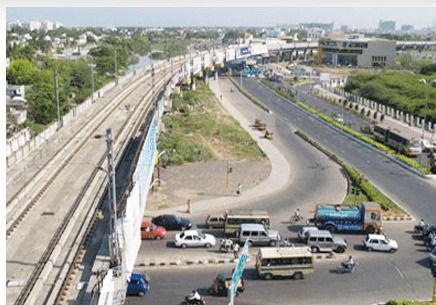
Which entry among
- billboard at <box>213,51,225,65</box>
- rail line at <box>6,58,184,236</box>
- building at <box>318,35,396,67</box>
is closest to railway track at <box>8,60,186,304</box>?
rail line at <box>6,58,184,236</box>

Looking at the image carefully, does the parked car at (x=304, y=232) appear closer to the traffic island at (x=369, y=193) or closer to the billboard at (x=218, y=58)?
the traffic island at (x=369, y=193)

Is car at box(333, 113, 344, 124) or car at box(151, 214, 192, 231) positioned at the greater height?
car at box(333, 113, 344, 124)

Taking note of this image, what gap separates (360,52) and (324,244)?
186 feet

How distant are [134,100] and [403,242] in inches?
861

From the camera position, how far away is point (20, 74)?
40375 millimetres

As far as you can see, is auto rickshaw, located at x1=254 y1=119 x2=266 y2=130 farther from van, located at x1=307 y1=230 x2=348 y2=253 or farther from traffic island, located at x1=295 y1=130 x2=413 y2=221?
van, located at x1=307 y1=230 x2=348 y2=253

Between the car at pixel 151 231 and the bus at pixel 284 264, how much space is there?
2.97m

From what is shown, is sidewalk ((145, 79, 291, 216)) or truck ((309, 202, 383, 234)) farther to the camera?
sidewalk ((145, 79, 291, 216))

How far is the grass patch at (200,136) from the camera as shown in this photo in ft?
72.3

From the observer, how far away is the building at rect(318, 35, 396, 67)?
A: 6544cm

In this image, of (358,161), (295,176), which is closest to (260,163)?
(295,176)

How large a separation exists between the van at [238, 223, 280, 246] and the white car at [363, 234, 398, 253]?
7.09 feet

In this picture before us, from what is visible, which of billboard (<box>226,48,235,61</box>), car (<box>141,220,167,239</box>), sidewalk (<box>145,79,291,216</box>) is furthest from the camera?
billboard (<box>226,48,235,61</box>)

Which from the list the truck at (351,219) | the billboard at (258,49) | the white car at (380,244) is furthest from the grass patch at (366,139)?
the billboard at (258,49)
